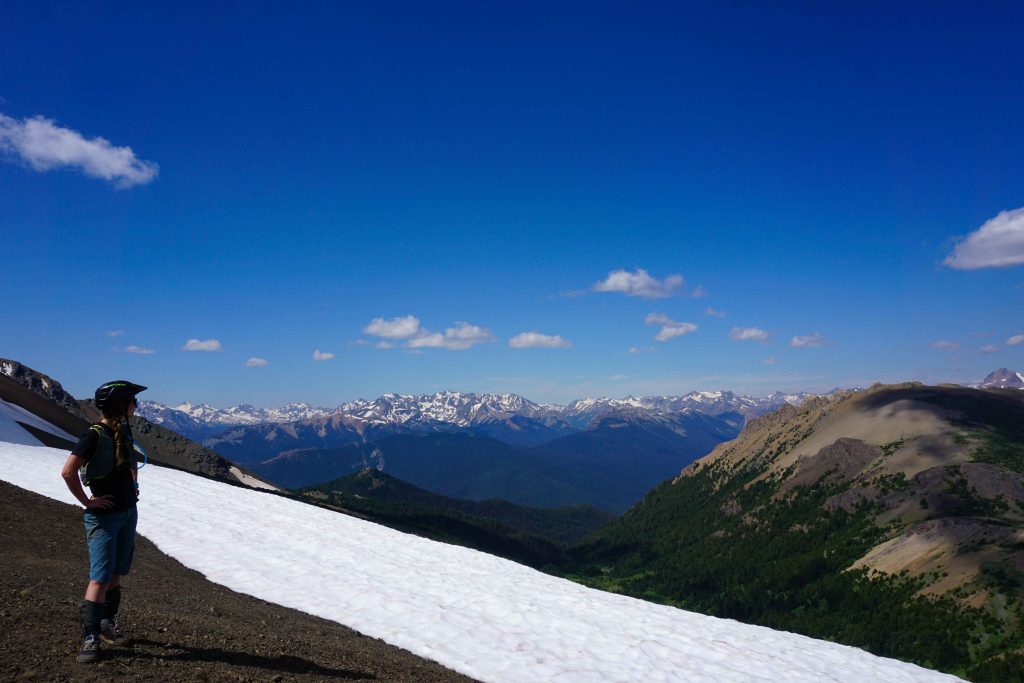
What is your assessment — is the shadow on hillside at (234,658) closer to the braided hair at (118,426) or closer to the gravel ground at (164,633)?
the gravel ground at (164,633)

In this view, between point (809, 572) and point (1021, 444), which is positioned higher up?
point (1021, 444)

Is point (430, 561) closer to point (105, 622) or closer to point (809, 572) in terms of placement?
point (105, 622)

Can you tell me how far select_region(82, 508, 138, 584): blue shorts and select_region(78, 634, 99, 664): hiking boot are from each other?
2.69 ft

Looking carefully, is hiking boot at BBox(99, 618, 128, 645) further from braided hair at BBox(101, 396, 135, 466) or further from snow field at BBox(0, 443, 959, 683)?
snow field at BBox(0, 443, 959, 683)

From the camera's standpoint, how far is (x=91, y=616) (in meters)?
8.77

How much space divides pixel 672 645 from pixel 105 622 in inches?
581

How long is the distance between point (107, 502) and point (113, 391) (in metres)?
1.80

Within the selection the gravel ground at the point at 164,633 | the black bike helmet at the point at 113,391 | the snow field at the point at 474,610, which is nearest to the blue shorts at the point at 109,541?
the gravel ground at the point at 164,633

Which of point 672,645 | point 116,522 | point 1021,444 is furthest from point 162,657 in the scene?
point 1021,444

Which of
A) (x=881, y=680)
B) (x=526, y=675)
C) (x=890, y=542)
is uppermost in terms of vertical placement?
(x=526, y=675)

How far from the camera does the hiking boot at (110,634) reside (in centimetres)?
931

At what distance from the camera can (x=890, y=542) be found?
13038cm

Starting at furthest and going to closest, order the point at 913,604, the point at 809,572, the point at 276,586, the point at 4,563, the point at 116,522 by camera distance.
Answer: the point at 809,572, the point at 913,604, the point at 276,586, the point at 4,563, the point at 116,522

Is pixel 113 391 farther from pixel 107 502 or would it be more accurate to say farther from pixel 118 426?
pixel 107 502
